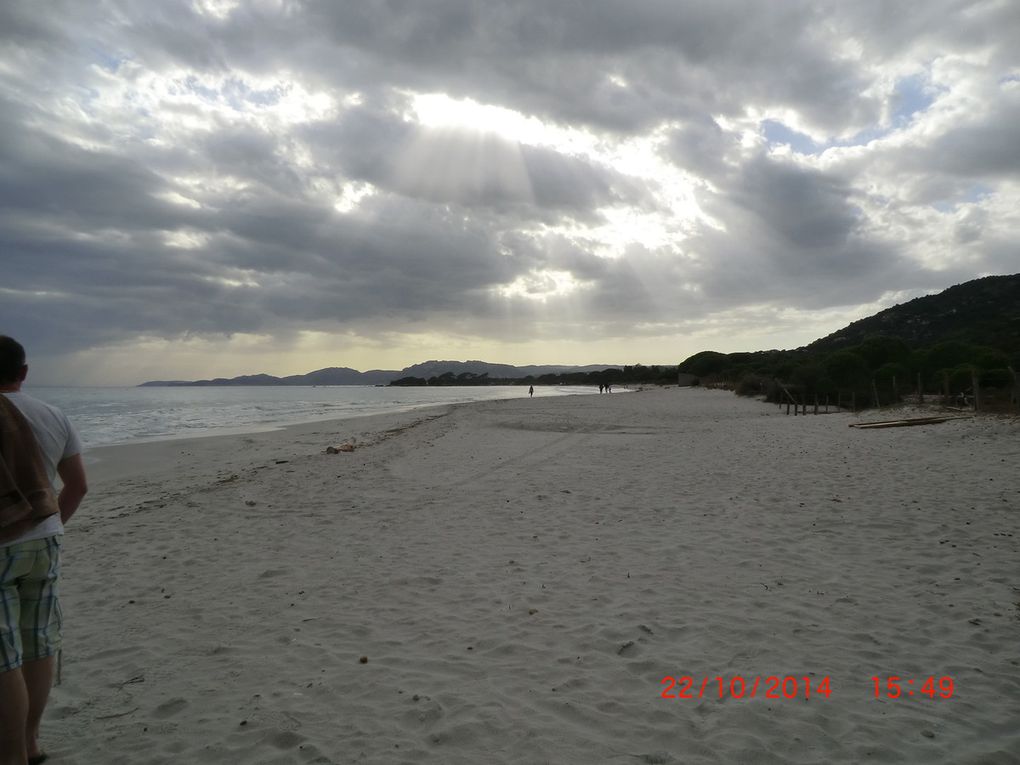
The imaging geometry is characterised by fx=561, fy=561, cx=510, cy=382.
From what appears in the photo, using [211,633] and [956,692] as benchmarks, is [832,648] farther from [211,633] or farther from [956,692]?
[211,633]

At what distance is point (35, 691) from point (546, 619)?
3.32 meters

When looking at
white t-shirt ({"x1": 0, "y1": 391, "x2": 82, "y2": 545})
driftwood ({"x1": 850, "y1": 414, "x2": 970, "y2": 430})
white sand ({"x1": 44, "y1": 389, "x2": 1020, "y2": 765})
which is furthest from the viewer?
driftwood ({"x1": 850, "y1": 414, "x2": 970, "y2": 430})

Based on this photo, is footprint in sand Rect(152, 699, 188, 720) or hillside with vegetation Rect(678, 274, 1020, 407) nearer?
footprint in sand Rect(152, 699, 188, 720)

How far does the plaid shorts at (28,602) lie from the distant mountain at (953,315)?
6663 centimetres

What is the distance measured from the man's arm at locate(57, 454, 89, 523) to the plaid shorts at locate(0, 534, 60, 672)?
176 mm

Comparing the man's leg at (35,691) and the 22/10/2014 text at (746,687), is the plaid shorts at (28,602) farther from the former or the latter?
the 22/10/2014 text at (746,687)

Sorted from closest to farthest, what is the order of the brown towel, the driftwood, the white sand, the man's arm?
the brown towel → the man's arm → the white sand → the driftwood

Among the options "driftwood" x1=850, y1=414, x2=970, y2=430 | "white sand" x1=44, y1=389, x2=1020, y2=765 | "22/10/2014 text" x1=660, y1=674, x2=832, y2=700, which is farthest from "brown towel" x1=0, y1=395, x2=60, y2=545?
"driftwood" x1=850, y1=414, x2=970, y2=430

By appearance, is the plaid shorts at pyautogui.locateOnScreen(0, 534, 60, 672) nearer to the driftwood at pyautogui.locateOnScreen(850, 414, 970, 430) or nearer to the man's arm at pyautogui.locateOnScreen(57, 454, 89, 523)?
the man's arm at pyautogui.locateOnScreen(57, 454, 89, 523)

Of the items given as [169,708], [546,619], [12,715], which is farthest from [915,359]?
[12,715]

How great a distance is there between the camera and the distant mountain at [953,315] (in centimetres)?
6028

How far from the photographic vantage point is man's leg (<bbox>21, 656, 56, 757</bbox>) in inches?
112

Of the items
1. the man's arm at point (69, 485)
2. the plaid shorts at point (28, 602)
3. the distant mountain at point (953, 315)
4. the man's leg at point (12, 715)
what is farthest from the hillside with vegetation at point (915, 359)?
the man's leg at point (12, 715)

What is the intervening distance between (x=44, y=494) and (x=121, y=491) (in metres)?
10.9
